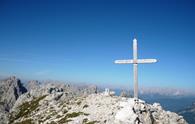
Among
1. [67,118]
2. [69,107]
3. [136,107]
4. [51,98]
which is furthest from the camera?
[51,98]

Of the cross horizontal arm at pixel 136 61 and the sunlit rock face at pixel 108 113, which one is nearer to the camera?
the cross horizontal arm at pixel 136 61

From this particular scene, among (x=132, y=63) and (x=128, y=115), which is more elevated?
(x=132, y=63)

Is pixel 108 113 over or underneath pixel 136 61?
underneath

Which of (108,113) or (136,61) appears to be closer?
(136,61)

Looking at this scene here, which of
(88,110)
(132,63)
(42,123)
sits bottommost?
(42,123)

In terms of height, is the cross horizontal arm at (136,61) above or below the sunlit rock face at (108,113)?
above

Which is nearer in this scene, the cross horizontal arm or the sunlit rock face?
the cross horizontal arm

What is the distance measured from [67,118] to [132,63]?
1854cm

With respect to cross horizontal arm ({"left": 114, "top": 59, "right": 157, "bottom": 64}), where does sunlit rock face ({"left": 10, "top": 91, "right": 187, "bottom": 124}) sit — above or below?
below

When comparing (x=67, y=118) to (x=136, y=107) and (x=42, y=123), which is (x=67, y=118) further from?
(x=136, y=107)

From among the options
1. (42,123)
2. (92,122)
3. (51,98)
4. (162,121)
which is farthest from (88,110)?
(51,98)

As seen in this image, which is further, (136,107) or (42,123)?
(42,123)

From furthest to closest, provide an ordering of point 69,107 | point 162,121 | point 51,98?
point 51,98 → point 69,107 → point 162,121

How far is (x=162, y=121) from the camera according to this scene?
46469 mm
